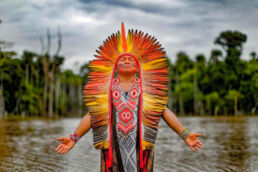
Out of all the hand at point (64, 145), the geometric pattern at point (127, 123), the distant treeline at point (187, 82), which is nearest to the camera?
the geometric pattern at point (127, 123)

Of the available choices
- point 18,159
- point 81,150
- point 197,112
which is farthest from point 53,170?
point 197,112

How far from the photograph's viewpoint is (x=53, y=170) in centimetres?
755

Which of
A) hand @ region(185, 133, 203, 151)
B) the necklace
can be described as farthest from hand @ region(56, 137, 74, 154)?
hand @ region(185, 133, 203, 151)

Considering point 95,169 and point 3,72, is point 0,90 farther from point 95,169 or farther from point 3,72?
point 95,169

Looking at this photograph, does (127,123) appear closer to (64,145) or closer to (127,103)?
(127,103)

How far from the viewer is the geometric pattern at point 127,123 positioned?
4180 millimetres

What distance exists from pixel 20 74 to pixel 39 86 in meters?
11.5

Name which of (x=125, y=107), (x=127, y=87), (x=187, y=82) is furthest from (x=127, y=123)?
(x=187, y=82)

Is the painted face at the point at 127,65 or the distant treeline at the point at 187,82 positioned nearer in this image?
the painted face at the point at 127,65

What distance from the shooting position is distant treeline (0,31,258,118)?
1740 inches

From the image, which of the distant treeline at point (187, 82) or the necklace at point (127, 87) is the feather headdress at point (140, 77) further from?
the distant treeline at point (187, 82)

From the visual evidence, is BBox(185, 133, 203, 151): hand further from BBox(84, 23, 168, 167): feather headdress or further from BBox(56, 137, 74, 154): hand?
BBox(56, 137, 74, 154): hand

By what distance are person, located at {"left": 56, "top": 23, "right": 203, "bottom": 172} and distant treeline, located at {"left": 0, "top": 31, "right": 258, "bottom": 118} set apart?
108 ft

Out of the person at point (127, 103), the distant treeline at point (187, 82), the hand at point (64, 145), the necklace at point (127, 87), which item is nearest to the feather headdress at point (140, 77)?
the person at point (127, 103)
